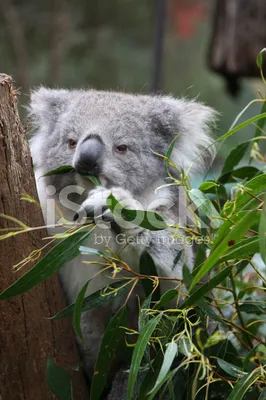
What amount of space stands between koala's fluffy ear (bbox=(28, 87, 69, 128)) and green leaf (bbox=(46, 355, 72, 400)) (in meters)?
1.02

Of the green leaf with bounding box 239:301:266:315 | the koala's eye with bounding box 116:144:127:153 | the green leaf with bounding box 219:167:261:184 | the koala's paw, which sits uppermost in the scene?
the koala's eye with bounding box 116:144:127:153

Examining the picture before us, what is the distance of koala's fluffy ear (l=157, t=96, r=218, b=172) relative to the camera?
249 cm

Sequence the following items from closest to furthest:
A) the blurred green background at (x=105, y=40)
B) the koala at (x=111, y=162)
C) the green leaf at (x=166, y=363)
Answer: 1. the green leaf at (x=166, y=363)
2. the koala at (x=111, y=162)
3. the blurred green background at (x=105, y=40)

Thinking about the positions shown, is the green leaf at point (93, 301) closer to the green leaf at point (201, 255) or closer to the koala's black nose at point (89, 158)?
the green leaf at point (201, 255)

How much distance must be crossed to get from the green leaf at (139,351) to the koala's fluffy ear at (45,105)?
1.14 metres

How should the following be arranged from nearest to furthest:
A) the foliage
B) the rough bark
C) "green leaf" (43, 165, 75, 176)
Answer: the foliage
"green leaf" (43, 165, 75, 176)
the rough bark

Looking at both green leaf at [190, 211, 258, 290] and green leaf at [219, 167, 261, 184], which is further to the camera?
green leaf at [219, 167, 261, 184]

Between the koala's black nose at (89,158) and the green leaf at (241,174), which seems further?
the green leaf at (241,174)

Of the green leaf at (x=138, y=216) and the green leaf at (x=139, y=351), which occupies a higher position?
the green leaf at (x=138, y=216)

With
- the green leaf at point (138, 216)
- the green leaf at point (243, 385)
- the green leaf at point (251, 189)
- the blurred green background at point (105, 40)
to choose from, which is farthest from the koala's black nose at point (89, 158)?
the blurred green background at point (105, 40)

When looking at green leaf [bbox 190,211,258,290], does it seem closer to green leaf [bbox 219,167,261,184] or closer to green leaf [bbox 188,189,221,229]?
green leaf [bbox 188,189,221,229]

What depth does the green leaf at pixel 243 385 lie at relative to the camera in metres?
1.60

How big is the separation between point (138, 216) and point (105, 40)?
774 centimetres

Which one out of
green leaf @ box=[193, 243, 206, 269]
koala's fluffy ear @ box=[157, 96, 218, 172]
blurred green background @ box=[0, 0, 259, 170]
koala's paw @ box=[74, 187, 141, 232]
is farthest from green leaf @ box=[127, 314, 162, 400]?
blurred green background @ box=[0, 0, 259, 170]
